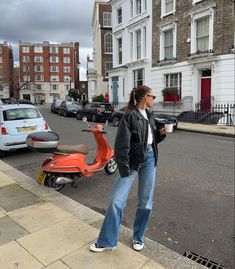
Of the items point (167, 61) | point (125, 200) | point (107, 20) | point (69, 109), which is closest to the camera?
point (125, 200)

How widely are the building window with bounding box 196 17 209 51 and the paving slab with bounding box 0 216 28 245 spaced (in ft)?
62.8

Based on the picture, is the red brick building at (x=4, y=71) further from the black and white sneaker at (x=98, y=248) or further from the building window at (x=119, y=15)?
the black and white sneaker at (x=98, y=248)

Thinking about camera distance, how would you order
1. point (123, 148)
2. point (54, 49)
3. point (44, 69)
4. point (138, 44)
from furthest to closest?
point (44, 69) → point (54, 49) → point (138, 44) → point (123, 148)

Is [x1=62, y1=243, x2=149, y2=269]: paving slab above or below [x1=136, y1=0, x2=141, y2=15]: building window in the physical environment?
below

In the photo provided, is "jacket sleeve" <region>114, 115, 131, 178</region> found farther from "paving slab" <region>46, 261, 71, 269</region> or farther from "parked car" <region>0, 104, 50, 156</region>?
"parked car" <region>0, 104, 50, 156</region>

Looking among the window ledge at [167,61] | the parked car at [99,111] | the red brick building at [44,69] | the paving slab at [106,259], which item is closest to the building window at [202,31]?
the window ledge at [167,61]

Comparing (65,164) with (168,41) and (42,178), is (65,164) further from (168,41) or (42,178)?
(168,41)

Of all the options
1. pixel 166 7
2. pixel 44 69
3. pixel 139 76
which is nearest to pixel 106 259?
pixel 166 7

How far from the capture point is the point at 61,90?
90438mm

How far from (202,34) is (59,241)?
1999 cm

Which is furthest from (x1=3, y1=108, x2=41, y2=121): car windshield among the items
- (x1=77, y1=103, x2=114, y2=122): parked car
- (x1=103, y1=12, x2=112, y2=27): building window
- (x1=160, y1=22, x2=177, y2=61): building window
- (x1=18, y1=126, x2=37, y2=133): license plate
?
(x1=103, y1=12, x2=112, y2=27): building window

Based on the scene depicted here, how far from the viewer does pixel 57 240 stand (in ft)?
11.9

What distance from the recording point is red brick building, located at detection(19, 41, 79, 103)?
89062 millimetres

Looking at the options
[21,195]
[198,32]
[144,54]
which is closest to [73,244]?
[21,195]
